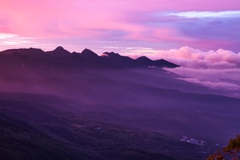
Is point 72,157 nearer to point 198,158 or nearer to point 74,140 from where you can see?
point 74,140

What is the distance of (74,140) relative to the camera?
194750 mm

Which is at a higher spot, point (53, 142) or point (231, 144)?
point (231, 144)

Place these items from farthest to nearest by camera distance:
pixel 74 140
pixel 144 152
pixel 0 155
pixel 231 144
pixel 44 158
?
pixel 74 140 < pixel 144 152 < pixel 44 158 < pixel 0 155 < pixel 231 144

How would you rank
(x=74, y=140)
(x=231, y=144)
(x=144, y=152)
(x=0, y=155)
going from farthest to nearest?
(x=74, y=140) → (x=144, y=152) → (x=0, y=155) → (x=231, y=144)

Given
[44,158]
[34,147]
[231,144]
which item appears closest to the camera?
[231,144]

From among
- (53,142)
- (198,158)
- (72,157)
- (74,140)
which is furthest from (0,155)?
(198,158)

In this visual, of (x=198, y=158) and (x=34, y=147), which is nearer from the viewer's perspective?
(x=34, y=147)

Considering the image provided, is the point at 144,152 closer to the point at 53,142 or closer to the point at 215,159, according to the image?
the point at 53,142

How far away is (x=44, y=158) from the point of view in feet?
432

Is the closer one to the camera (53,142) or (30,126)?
(53,142)

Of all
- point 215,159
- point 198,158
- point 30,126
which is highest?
point 215,159

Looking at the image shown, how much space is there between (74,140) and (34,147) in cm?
5480

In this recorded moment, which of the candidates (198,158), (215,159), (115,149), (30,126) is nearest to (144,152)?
(115,149)

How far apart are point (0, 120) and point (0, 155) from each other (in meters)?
50.2
